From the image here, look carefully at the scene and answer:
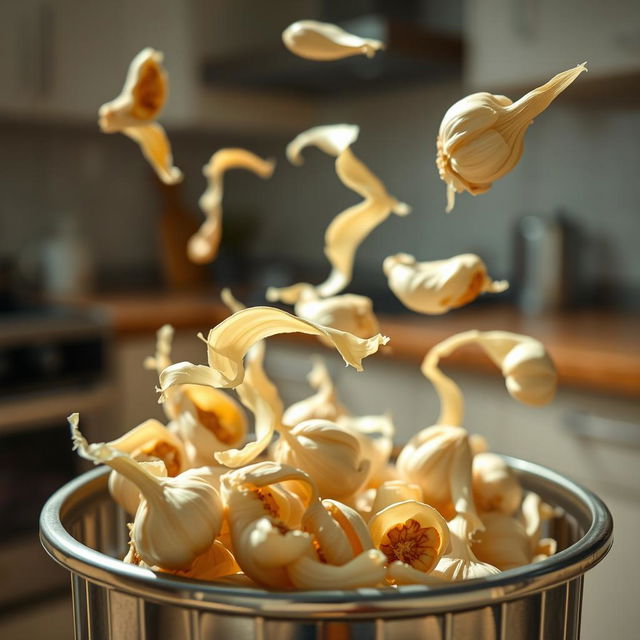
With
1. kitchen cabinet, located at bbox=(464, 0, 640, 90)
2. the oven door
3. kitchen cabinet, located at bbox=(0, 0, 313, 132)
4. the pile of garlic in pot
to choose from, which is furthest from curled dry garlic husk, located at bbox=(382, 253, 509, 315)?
kitchen cabinet, located at bbox=(0, 0, 313, 132)

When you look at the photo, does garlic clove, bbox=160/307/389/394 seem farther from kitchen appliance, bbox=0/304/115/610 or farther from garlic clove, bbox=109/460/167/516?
kitchen appliance, bbox=0/304/115/610

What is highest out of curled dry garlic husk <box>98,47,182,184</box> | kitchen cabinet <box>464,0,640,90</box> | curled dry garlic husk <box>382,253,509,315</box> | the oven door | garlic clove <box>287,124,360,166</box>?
kitchen cabinet <box>464,0,640,90</box>

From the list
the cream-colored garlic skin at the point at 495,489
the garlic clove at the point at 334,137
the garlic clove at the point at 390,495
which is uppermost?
the garlic clove at the point at 334,137

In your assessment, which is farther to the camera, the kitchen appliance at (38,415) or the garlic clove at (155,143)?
the kitchen appliance at (38,415)

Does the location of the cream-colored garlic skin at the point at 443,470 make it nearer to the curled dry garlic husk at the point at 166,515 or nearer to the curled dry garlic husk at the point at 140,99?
the curled dry garlic husk at the point at 166,515

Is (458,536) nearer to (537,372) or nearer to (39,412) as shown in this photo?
(537,372)

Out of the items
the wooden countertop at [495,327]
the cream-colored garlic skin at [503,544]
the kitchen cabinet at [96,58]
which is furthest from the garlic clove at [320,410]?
the kitchen cabinet at [96,58]
